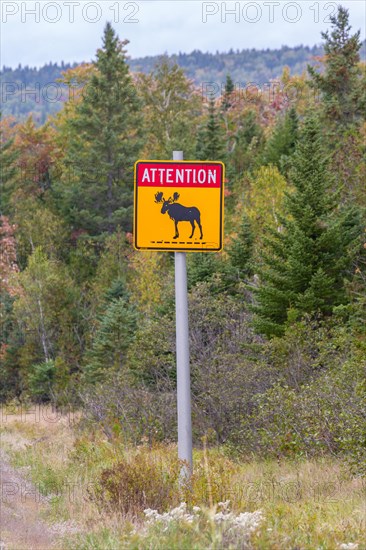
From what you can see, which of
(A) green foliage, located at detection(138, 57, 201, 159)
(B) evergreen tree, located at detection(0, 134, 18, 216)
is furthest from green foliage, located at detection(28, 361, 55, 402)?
(A) green foliage, located at detection(138, 57, 201, 159)

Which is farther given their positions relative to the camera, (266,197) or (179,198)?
(266,197)

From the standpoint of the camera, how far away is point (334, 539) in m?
5.82

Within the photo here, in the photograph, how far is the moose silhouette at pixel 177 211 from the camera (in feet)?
23.3

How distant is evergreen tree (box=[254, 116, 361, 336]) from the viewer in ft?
81.0

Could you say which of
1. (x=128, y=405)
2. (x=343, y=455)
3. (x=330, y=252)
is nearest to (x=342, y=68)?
Answer: (x=330, y=252)

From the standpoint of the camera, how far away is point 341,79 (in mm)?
45281

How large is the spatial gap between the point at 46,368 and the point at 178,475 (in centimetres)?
3285

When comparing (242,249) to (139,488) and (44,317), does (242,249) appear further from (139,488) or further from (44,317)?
(139,488)

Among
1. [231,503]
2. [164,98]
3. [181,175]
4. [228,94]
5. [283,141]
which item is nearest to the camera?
[231,503]

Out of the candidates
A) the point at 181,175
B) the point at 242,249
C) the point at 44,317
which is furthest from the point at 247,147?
the point at 181,175

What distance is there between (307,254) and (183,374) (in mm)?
17998

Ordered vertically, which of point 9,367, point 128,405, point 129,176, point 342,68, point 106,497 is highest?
point 342,68

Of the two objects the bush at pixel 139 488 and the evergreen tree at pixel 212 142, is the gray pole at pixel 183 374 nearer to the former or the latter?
the bush at pixel 139 488

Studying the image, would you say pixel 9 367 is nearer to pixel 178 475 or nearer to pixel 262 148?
pixel 262 148
